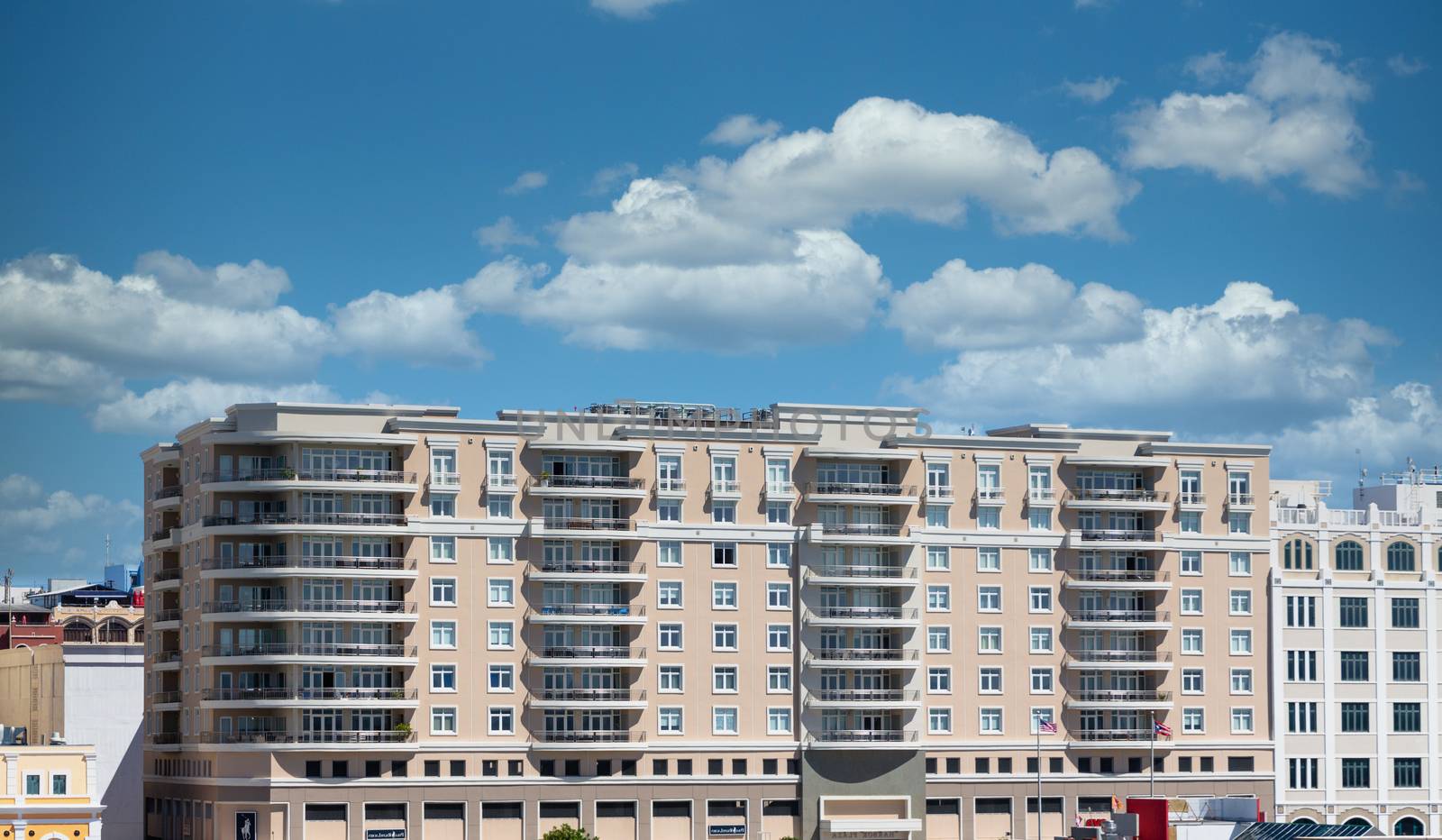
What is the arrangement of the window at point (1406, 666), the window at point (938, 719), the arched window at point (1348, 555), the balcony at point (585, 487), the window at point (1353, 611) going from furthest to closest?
1. the window at point (1406, 666)
2. the arched window at point (1348, 555)
3. the window at point (1353, 611)
4. the window at point (938, 719)
5. the balcony at point (585, 487)

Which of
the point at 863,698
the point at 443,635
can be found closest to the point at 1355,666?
the point at 863,698

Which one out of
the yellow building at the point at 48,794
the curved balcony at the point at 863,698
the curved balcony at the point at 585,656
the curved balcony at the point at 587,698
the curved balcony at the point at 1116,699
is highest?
the curved balcony at the point at 585,656

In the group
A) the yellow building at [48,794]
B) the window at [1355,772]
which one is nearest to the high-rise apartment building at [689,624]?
the yellow building at [48,794]

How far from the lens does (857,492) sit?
475 ft

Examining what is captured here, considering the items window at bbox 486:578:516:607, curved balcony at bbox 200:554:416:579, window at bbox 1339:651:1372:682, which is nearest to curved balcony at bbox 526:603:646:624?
window at bbox 486:578:516:607

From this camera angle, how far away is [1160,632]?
149250mm

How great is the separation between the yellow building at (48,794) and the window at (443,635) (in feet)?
70.9

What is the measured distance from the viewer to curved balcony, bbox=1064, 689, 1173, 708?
482 feet

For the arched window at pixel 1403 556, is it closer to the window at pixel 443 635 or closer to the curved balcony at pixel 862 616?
the curved balcony at pixel 862 616

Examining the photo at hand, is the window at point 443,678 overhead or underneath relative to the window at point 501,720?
overhead

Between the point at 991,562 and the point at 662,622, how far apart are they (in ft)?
76.4

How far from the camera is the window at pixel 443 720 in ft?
441

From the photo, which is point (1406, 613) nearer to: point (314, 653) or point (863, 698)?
point (863, 698)

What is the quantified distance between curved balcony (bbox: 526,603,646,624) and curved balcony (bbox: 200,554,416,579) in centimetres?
847
